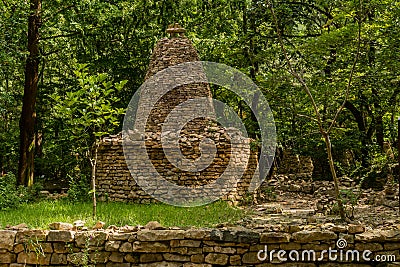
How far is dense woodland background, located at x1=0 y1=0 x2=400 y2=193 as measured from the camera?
34.4ft

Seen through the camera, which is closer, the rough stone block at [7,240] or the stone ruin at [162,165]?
the rough stone block at [7,240]

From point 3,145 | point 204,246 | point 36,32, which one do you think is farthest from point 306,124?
point 204,246

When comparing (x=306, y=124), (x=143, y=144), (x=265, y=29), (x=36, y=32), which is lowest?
(x=143, y=144)

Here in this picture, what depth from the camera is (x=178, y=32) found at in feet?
44.3

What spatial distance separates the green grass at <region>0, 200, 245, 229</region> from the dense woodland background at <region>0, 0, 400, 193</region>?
1.27m

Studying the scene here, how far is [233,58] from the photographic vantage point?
1510 cm

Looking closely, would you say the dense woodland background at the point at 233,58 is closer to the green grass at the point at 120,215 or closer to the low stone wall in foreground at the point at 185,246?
the green grass at the point at 120,215

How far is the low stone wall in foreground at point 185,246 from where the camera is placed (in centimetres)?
494

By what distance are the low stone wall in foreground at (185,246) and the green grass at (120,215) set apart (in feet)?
3.99

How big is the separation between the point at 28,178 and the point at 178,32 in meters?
6.07

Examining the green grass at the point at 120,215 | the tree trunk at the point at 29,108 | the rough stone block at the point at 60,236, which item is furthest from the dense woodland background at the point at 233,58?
the rough stone block at the point at 60,236

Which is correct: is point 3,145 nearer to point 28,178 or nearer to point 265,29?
point 28,178

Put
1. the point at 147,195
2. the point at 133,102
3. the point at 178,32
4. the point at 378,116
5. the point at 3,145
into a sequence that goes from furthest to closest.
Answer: the point at 3,145, the point at 133,102, the point at 378,116, the point at 178,32, the point at 147,195

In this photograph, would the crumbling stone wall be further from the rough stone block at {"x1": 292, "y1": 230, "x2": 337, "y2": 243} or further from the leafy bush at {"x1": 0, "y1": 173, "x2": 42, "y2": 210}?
the rough stone block at {"x1": 292, "y1": 230, "x2": 337, "y2": 243}
